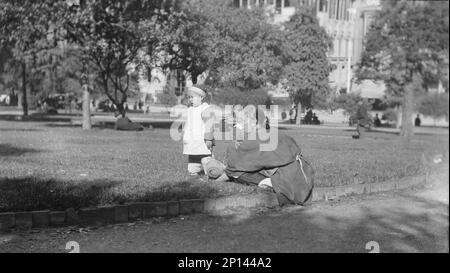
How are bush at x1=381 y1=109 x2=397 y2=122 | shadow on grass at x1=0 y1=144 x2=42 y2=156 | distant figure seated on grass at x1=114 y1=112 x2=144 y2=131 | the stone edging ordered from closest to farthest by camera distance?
the stone edging
bush at x1=381 y1=109 x2=397 y2=122
shadow on grass at x1=0 y1=144 x2=42 y2=156
distant figure seated on grass at x1=114 y1=112 x2=144 y2=131

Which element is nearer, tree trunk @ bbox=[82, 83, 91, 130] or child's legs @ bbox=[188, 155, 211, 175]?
child's legs @ bbox=[188, 155, 211, 175]

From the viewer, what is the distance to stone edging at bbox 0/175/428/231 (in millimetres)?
6438

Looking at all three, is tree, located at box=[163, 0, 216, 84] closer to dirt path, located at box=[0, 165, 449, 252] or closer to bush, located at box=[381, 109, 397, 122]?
bush, located at box=[381, 109, 397, 122]

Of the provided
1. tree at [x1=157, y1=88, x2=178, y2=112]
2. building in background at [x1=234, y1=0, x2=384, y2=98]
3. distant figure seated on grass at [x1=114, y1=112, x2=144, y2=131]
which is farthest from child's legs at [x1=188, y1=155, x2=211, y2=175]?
tree at [x1=157, y1=88, x2=178, y2=112]

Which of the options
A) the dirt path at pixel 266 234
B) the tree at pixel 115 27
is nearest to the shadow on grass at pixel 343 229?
the dirt path at pixel 266 234

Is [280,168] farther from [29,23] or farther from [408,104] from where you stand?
[29,23]

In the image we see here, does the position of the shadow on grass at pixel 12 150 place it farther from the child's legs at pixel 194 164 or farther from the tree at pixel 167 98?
the tree at pixel 167 98

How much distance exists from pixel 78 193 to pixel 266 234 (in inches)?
119

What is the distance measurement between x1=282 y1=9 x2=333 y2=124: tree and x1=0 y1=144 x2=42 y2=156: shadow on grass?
842cm
